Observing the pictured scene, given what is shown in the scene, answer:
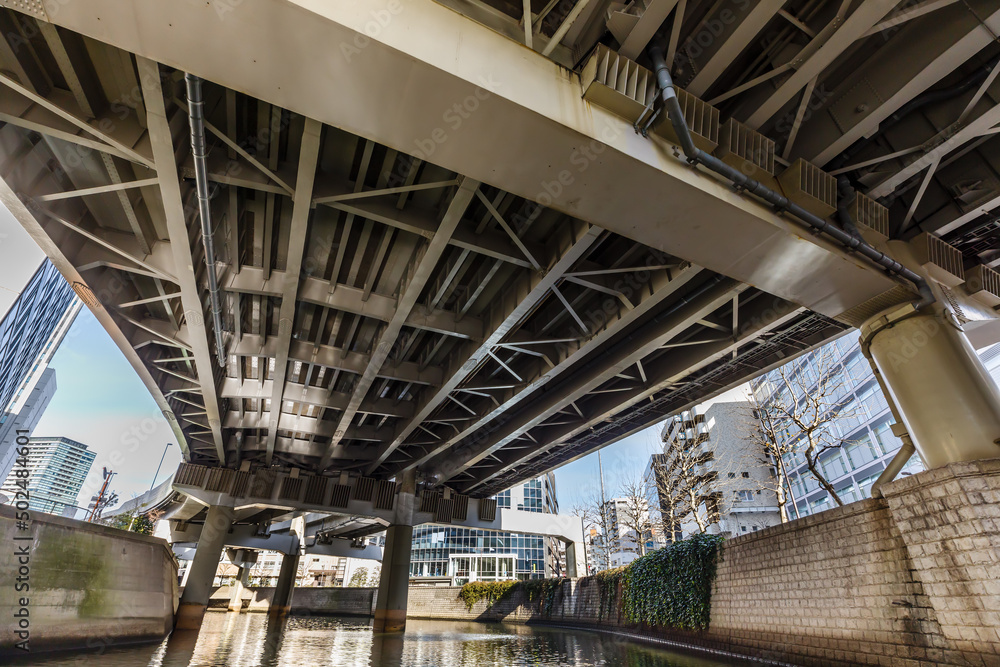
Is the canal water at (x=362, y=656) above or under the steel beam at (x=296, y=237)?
under

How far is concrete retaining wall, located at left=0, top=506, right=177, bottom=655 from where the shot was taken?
26.6 feet

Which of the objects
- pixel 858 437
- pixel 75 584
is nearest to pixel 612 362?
pixel 75 584

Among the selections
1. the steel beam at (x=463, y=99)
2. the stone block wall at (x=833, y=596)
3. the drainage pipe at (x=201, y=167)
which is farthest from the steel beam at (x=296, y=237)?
the stone block wall at (x=833, y=596)

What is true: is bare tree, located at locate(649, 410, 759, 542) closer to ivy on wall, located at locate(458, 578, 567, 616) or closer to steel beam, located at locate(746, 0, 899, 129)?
ivy on wall, located at locate(458, 578, 567, 616)

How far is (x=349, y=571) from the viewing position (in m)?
72.6

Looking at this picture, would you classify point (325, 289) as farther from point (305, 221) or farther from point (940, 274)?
point (940, 274)

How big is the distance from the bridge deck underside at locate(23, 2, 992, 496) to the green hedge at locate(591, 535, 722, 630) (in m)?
4.18

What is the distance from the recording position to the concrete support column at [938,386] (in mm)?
6402

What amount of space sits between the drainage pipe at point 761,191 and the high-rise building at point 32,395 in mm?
47642

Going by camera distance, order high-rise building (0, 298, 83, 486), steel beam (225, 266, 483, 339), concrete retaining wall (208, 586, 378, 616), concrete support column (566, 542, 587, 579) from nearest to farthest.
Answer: steel beam (225, 266, 483, 339) → concrete support column (566, 542, 587, 579) → high-rise building (0, 298, 83, 486) → concrete retaining wall (208, 586, 378, 616)

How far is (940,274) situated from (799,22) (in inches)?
207

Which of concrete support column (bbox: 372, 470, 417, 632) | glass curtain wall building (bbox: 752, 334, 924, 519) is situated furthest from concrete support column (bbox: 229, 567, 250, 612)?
glass curtain wall building (bbox: 752, 334, 924, 519)

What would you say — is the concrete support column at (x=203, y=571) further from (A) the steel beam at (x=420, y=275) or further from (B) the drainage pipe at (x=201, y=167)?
(B) the drainage pipe at (x=201, y=167)

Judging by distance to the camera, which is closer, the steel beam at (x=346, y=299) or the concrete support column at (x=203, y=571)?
the steel beam at (x=346, y=299)
